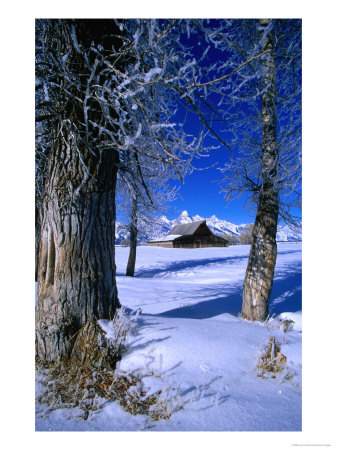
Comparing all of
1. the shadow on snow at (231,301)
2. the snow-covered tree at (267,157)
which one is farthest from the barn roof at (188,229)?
the snow-covered tree at (267,157)

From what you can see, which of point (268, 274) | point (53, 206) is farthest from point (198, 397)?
point (268, 274)

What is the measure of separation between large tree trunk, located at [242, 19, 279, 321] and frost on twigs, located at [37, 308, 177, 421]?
2490mm

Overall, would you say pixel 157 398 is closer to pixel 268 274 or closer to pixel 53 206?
pixel 53 206

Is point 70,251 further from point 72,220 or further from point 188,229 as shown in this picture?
point 188,229

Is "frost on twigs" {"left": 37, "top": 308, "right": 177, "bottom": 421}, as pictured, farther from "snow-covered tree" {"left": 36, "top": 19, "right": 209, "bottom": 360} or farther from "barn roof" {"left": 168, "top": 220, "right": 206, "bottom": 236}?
"barn roof" {"left": 168, "top": 220, "right": 206, "bottom": 236}

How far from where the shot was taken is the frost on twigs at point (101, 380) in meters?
1.49

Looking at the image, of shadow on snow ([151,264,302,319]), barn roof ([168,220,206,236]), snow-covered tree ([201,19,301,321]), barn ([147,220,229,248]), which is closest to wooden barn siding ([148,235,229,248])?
barn ([147,220,229,248])

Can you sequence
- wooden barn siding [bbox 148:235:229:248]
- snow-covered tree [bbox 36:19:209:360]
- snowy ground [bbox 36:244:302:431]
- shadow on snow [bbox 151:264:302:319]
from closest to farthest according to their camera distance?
snowy ground [bbox 36:244:302:431], snow-covered tree [bbox 36:19:209:360], shadow on snow [bbox 151:264:302:319], wooden barn siding [bbox 148:235:229:248]

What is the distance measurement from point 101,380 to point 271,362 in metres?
1.44

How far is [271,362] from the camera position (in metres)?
1.86

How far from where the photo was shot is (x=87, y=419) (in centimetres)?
142

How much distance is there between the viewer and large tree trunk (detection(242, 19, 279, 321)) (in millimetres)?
3635

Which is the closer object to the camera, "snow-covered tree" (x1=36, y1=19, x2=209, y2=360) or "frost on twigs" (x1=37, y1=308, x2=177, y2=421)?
"frost on twigs" (x1=37, y1=308, x2=177, y2=421)
